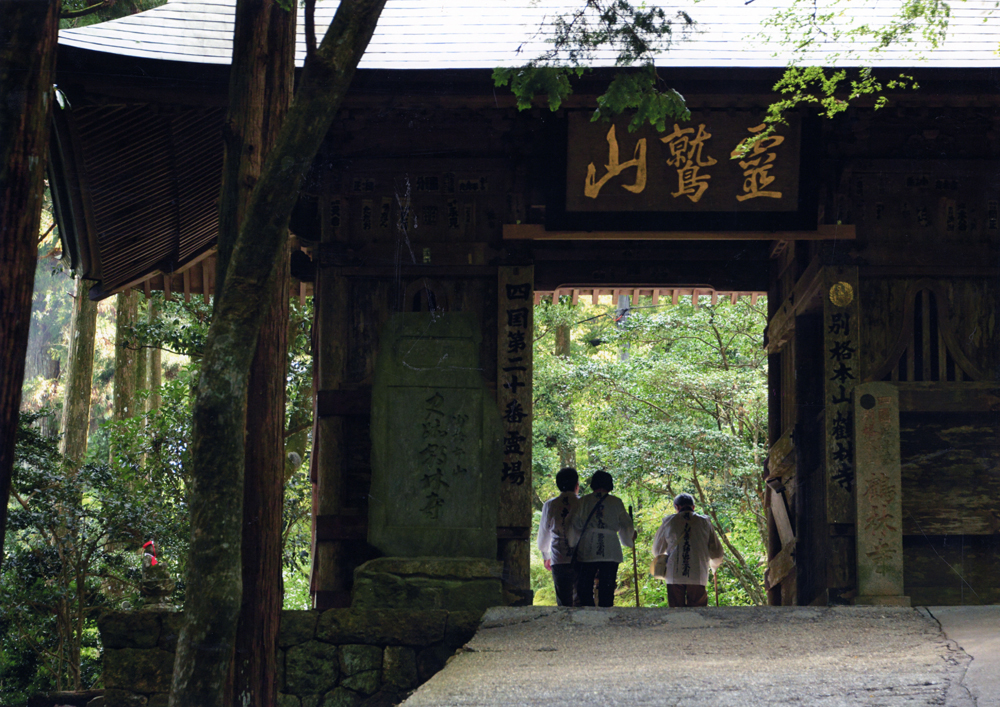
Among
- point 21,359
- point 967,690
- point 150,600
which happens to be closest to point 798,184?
point 967,690

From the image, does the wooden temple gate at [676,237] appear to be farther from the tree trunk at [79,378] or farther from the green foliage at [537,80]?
the tree trunk at [79,378]

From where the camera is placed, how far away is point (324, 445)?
8625 millimetres

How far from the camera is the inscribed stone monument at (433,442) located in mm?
7668

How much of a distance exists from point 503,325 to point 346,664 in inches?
129

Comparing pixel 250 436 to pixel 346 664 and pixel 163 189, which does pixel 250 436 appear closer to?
pixel 346 664

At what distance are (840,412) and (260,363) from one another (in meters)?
5.09

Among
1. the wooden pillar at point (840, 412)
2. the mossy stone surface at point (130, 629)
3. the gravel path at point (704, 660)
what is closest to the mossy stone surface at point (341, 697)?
the gravel path at point (704, 660)

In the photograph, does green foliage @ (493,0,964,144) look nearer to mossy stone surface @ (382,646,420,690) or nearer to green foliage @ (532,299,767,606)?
mossy stone surface @ (382,646,420,690)

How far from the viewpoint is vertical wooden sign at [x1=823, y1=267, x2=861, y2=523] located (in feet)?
27.5

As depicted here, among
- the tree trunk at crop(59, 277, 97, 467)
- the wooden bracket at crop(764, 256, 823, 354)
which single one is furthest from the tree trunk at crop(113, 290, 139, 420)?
the wooden bracket at crop(764, 256, 823, 354)

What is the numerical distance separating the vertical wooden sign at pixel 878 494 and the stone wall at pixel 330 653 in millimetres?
3377

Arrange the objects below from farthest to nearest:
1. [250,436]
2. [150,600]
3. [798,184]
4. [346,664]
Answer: [150,600], [798,184], [346,664], [250,436]

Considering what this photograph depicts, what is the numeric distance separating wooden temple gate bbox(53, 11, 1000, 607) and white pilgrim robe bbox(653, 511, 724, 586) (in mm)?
1041

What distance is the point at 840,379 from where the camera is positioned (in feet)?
27.8
